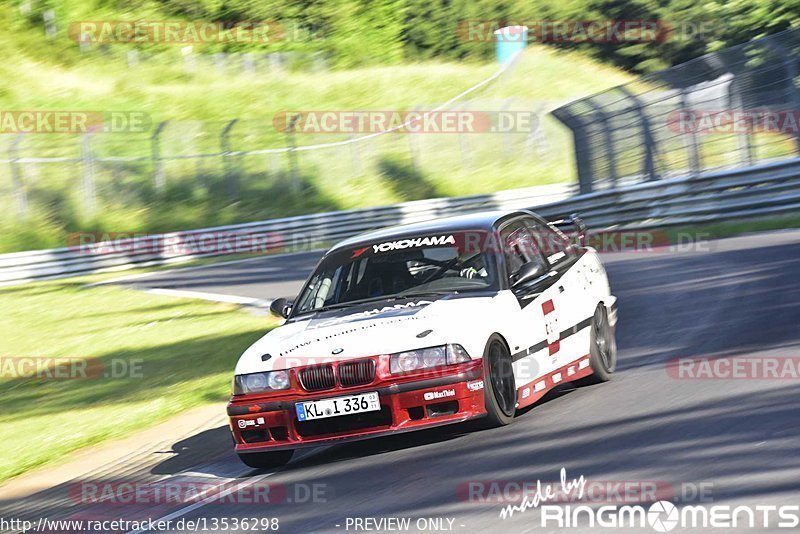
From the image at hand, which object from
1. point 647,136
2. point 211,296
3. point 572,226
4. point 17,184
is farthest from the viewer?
point 17,184

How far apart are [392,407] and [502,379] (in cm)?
82

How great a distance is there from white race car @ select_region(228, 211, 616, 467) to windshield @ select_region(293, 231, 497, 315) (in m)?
0.01

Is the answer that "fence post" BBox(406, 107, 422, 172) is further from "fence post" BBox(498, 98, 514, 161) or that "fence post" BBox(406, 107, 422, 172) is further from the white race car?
the white race car

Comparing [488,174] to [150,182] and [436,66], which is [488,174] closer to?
[150,182]

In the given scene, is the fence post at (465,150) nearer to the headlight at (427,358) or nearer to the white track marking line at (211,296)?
the white track marking line at (211,296)

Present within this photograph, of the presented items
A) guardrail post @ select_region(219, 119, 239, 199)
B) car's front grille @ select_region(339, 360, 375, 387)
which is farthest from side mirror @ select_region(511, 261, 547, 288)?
guardrail post @ select_region(219, 119, 239, 199)

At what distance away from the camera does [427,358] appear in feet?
25.1

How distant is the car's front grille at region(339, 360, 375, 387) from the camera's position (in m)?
7.61

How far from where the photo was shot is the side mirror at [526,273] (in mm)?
8570

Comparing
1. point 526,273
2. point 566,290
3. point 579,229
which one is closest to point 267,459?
point 526,273

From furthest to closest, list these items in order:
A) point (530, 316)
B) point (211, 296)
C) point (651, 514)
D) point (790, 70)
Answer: point (211, 296), point (790, 70), point (530, 316), point (651, 514)

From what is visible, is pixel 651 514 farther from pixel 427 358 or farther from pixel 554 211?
pixel 554 211

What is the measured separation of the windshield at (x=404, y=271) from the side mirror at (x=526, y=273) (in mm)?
154

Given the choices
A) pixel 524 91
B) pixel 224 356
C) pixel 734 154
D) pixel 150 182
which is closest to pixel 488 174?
pixel 150 182
